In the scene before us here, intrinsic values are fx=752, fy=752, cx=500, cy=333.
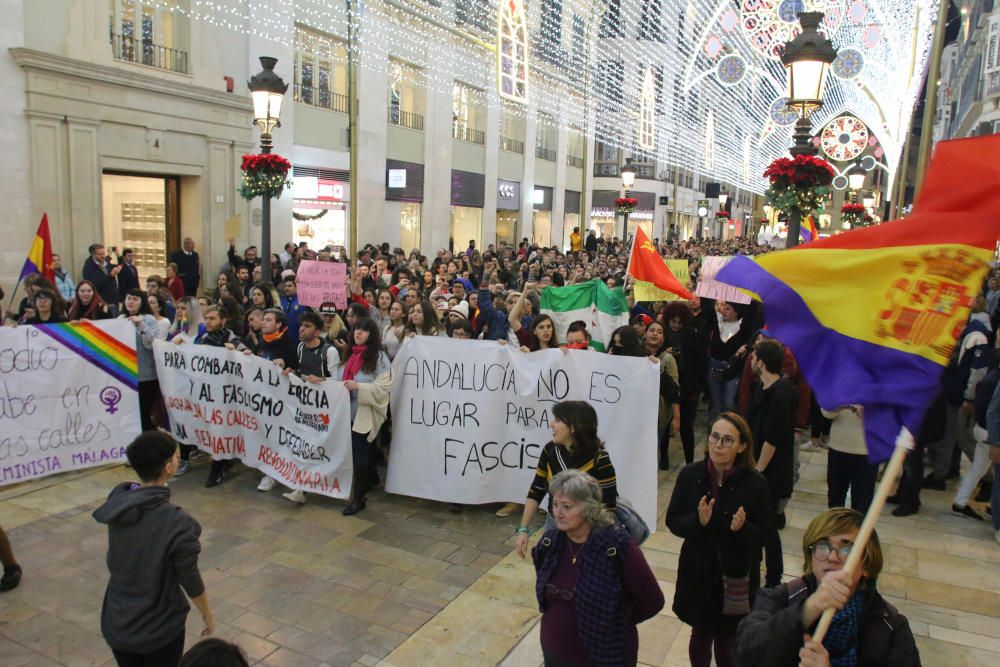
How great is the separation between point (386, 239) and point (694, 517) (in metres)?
23.5

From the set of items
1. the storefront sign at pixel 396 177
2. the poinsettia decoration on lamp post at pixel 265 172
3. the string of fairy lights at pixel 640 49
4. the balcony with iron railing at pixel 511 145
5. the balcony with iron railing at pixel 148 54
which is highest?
the string of fairy lights at pixel 640 49

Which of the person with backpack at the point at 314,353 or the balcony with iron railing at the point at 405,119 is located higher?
the balcony with iron railing at the point at 405,119

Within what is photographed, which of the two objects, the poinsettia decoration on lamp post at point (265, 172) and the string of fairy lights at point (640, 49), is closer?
the poinsettia decoration on lamp post at point (265, 172)

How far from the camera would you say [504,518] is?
23.3ft

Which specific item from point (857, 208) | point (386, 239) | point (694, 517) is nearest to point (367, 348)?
point (694, 517)

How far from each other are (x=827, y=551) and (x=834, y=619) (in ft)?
0.74

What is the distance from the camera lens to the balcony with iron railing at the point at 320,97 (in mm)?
22661

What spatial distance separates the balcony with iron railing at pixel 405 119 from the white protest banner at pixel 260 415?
19832 millimetres

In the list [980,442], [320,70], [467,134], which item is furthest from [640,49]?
[980,442]

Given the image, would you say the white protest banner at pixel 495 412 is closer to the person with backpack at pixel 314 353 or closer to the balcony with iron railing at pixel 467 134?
the person with backpack at pixel 314 353

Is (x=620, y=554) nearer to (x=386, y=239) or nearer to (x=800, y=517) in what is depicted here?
(x=800, y=517)

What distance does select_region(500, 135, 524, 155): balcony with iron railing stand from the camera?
34.6 m

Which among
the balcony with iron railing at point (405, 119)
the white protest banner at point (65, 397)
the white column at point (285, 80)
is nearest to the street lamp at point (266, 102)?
the white protest banner at point (65, 397)

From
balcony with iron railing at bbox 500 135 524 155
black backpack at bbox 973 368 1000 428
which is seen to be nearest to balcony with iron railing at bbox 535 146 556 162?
balcony with iron railing at bbox 500 135 524 155
